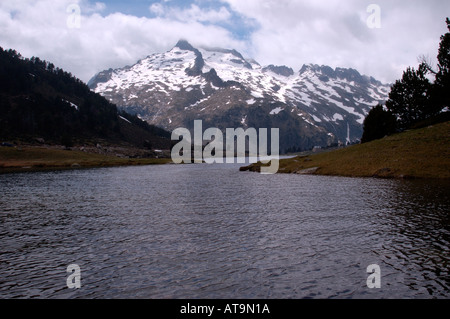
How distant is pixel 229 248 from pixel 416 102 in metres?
112

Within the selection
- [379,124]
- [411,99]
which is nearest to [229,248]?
[379,124]

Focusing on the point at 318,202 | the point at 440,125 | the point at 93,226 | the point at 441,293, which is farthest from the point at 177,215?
the point at 440,125

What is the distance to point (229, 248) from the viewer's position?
22.7m

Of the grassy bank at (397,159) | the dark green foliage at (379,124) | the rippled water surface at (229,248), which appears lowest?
the rippled water surface at (229,248)

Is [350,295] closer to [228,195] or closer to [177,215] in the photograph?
[177,215]

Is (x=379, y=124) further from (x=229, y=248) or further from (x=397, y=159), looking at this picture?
(x=229, y=248)

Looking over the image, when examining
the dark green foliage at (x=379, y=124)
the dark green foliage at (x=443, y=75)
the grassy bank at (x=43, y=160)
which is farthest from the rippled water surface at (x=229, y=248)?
the grassy bank at (x=43, y=160)

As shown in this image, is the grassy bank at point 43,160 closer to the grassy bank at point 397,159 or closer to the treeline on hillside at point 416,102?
the grassy bank at point 397,159

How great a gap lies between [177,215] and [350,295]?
73.0ft

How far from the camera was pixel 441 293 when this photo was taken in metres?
15.5

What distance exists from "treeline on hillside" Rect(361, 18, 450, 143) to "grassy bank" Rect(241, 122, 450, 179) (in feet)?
49.5

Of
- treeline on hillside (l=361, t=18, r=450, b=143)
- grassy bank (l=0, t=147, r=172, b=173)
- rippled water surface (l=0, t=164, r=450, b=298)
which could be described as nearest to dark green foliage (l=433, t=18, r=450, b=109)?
treeline on hillside (l=361, t=18, r=450, b=143)

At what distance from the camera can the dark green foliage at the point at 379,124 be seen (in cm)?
11144
